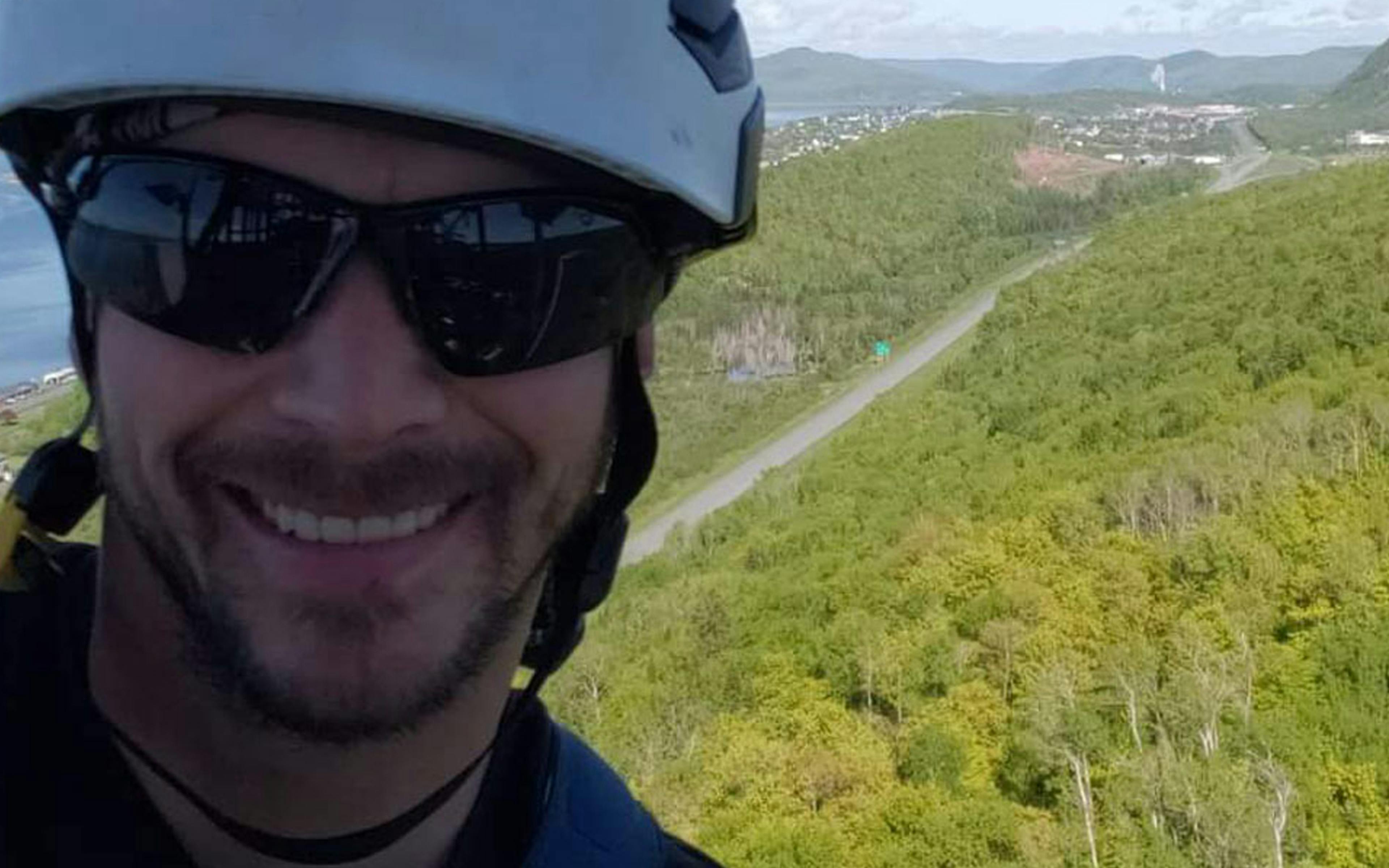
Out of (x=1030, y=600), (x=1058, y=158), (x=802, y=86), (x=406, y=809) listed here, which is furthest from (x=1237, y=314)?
(x=802, y=86)

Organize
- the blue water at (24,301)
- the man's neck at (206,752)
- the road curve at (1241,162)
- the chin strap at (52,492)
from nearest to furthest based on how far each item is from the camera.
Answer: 1. the man's neck at (206,752)
2. the chin strap at (52,492)
3. the blue water at (24,301)
4. the road curve at (1241,162)

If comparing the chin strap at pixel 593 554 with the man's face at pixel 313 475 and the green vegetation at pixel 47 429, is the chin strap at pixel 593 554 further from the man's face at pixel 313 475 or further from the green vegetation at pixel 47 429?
the green vegetation at pixel 47 429

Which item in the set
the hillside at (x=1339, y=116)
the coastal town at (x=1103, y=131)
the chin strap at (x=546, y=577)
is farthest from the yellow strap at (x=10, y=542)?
the hillside at (x=1339, y=116)

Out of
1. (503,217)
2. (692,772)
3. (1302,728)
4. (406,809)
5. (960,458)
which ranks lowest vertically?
(960,458)

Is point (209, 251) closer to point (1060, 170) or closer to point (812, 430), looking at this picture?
point (812, 430)

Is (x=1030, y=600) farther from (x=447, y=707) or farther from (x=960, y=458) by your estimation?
(x=447, y=707)

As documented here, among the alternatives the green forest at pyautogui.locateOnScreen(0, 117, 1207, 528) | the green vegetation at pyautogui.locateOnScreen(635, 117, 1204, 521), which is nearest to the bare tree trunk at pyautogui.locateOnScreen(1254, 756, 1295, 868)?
the green vegetation at pyautogui.locateOnScreen(635, 117, 1204, 521)

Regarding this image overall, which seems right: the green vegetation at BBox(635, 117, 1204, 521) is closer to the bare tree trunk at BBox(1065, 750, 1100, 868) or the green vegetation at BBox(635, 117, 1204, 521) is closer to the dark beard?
the bare tree trunk at BBox(1065, 750, 1100, 868)

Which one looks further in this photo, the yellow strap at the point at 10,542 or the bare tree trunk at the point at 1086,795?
the bare tree trunk at the point at 1086,795
